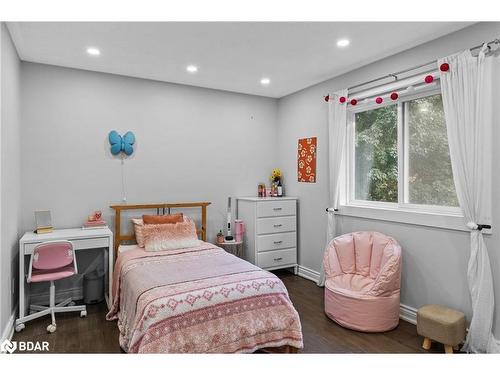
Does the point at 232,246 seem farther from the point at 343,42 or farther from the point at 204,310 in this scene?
the point at 343,42

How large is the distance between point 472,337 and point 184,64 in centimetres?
372

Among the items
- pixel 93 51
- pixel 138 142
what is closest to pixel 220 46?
pixel 93 51

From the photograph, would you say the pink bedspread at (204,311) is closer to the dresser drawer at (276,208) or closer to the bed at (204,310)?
the bed at (204,310)

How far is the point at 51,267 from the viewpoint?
3049mm

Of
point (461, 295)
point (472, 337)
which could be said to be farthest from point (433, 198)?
point (472, 337)

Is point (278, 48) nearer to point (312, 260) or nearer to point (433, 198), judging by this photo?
point (433, 198)

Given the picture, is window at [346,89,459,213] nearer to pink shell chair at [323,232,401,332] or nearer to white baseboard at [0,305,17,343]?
pink shell chair at [323,232,401,332]

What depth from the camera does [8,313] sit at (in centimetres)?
276

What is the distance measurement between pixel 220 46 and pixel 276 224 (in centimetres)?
243

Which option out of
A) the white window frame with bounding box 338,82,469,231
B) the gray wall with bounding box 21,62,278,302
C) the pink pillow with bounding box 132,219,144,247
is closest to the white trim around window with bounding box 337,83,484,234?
the white window frame with bounding box 338,82,469,231

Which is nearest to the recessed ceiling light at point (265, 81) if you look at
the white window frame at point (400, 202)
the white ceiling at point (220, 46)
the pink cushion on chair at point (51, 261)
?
the white ceiling at point (220, 46)

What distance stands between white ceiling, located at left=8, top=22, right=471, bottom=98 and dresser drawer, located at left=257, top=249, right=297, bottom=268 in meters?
2.35

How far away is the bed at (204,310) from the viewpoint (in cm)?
224

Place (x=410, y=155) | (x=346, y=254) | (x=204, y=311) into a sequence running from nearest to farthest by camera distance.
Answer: (x=204, y=311) < (x=410, y=155) < (x=346, y=254)
